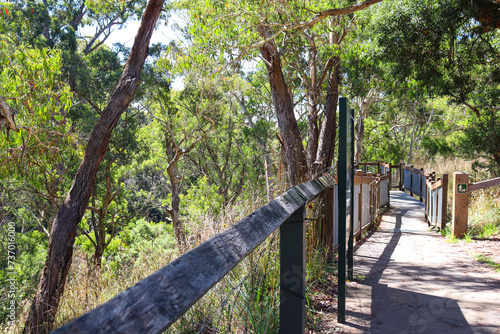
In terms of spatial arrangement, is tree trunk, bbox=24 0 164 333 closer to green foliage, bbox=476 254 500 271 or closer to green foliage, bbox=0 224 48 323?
green foliage, bbox=476 254 500 271

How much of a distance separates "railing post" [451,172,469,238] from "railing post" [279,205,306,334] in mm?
7104

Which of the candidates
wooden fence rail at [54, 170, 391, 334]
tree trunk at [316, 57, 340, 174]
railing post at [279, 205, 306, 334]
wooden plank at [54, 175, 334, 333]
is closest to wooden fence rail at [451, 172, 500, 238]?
tree trunk at [316, 57, 340, 174]

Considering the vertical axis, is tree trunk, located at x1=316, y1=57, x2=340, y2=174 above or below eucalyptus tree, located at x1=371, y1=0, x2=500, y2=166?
below

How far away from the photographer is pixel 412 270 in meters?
5.95

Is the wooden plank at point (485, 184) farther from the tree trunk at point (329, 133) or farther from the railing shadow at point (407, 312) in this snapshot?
the railing shadow at point (407, 312)

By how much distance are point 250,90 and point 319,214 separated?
1765cm

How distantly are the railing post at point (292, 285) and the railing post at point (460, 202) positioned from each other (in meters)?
7.10

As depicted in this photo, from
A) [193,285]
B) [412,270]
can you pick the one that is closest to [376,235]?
[412,270]

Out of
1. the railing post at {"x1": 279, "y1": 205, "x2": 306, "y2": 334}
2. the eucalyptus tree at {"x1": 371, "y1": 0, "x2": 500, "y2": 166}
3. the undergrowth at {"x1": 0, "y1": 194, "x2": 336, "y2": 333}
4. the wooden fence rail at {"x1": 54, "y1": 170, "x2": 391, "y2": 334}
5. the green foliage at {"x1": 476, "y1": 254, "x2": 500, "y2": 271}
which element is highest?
the eucalyptus tree at {"x1": 371, "y1": 0, "x2": 500, "y2": 166}

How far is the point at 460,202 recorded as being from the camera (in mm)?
8391

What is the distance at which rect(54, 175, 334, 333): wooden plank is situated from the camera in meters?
0.85

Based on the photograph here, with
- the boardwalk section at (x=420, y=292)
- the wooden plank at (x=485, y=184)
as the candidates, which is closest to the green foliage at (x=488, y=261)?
the boardwalk section at (x=420, y=292)

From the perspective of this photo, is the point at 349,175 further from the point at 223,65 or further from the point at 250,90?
the point at 250,90

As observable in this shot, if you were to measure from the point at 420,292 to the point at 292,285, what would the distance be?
3168mm
